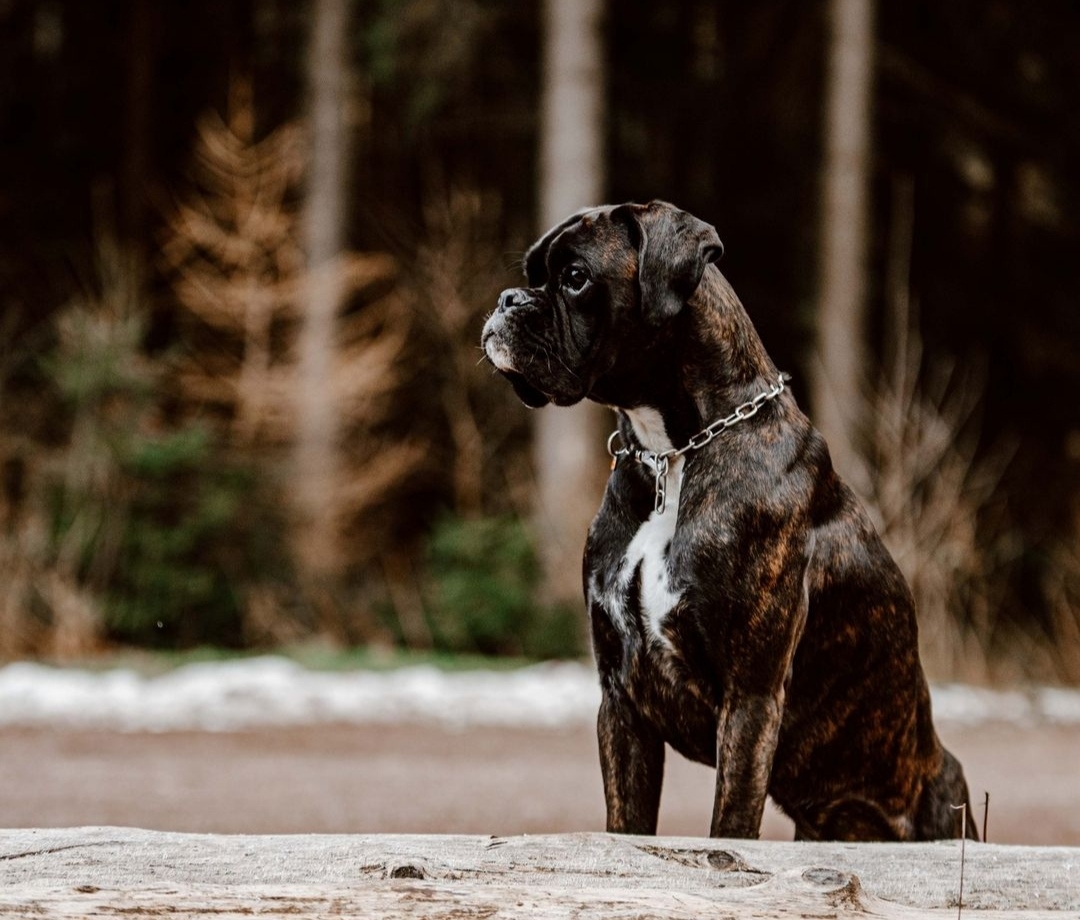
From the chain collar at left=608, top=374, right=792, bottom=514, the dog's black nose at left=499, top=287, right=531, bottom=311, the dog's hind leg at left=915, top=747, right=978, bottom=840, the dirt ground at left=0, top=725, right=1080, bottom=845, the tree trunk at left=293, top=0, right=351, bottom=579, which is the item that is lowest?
the dirt ground at left=0, top=725, right=1080, bottom=845

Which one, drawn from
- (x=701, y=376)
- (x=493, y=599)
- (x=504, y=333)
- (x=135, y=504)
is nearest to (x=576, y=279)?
(x=504, y=333)

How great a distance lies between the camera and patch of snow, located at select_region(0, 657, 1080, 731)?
926cm

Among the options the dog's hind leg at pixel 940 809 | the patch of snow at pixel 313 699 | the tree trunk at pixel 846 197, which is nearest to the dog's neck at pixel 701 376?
the dog's hind leg at pixel 940 809


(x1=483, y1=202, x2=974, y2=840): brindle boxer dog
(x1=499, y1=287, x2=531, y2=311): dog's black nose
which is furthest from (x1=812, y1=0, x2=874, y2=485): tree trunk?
(x1=499, y1=287, x2=531, y2=311): dog's black nose

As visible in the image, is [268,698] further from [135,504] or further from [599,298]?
[599,298]

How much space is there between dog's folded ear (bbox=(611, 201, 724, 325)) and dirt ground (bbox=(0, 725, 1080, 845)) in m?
3.39

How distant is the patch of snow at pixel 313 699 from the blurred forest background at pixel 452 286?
0.98 m

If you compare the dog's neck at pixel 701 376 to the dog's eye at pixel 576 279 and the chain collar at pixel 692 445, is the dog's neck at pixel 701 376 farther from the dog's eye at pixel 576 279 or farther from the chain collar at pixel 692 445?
the dog's eye at pixel 576 279

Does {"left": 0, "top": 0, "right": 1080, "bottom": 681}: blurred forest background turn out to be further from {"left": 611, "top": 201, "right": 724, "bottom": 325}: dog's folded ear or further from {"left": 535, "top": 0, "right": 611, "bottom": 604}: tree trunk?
{"left": 611, "top": 201, "right": 724, "bottom": 325}: dog's folded ear

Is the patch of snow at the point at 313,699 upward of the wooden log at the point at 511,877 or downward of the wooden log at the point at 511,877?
upward

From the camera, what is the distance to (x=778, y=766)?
346cm

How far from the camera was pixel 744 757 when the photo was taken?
310 centimetres

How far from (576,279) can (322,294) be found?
14.1m

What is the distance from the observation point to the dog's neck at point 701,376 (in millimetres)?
→ 3277
